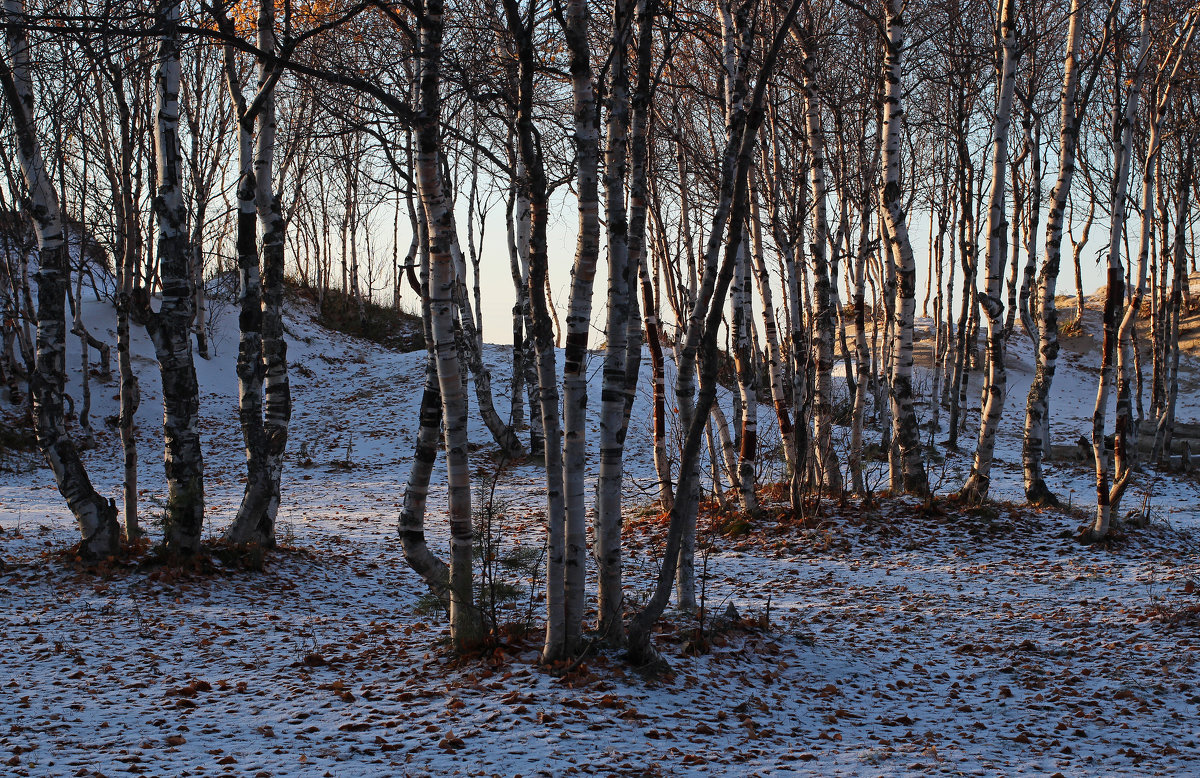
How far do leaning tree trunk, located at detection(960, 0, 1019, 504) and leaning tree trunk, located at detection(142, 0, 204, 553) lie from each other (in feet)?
27.4

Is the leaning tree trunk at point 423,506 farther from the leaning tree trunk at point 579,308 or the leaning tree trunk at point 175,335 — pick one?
the leaning tree trunk at point 175,335

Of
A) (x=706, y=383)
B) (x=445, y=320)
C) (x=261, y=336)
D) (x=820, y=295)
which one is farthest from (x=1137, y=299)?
(x=261, y=336)

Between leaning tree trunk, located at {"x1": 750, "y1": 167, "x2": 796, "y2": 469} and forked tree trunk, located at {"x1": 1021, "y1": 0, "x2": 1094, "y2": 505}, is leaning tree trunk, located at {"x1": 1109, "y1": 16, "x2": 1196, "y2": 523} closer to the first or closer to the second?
forked tree trunk, located at {"x1": 1021, "y1": 0, "x2": 1094, "y2": 505}

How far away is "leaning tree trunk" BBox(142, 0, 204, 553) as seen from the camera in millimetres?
6508

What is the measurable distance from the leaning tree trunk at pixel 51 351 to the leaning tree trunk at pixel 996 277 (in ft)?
29.9

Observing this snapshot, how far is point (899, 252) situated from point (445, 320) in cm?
643

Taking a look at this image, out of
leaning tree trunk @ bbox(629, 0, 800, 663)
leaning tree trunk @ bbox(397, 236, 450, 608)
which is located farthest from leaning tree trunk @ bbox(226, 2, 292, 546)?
leaning tree trunk @ bbox(629, 0, 800, 663)

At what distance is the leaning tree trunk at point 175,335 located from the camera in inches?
256

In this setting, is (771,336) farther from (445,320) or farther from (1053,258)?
(445,320)

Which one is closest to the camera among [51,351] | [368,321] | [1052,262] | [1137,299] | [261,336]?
[51,351]

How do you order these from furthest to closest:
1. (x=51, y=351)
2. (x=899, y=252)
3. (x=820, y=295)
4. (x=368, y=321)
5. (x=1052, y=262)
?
1. (x=368, y=321)
2. (x=820, y=295)
3. (x=1052, y=262)
4. (x=899, y=252)
5. (x=51, y=351)

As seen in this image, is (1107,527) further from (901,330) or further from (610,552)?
(610,552)

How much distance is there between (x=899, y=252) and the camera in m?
8.89

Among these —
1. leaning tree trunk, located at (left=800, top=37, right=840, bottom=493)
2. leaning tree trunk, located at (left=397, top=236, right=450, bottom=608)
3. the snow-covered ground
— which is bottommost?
the snow-covered ground
